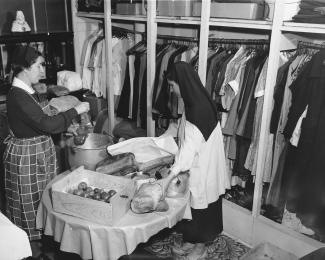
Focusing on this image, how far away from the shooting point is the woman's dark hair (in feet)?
8.46

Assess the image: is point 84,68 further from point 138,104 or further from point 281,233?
point 281,233

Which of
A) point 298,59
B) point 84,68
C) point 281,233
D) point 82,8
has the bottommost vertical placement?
point 281,233

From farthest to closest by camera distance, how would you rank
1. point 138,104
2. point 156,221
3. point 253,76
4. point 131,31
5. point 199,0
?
1. point 131,31
2. point 138,104
3. point 199,0
4. point 253,76
5. point 156,221

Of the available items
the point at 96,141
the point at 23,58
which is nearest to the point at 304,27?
the point at 96,141

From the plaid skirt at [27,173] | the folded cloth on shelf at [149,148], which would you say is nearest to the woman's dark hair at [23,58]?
the plaid skirt at [27,173]

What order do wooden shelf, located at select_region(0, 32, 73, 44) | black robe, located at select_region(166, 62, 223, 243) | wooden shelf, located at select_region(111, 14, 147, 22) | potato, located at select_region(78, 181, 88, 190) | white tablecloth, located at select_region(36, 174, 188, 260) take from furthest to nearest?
wooden shelf, located at select_region(0, 32, 73, 44)
wooden shelf, located at select_region(111, 14, 147, 22)
black robe, located at select_region(166, 62, 223, 243)
potato, located at select_region(78, 181, 88, 190)
white tablecloth, located at select_region(36, 174, 188, 260)

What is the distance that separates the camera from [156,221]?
6.93 feet

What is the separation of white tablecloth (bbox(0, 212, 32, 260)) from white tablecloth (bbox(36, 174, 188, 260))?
41cm

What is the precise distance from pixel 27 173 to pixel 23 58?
0.84m

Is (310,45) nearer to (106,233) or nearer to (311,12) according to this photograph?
(311,12)

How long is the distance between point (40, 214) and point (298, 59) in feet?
7.02

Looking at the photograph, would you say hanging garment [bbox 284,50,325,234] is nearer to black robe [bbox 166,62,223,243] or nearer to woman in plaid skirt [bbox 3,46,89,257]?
black robe [bbox 166,62,223,243]

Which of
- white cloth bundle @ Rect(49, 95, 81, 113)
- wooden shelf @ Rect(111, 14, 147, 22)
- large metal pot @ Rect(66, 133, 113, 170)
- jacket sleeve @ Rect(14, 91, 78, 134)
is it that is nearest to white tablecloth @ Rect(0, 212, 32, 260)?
large metal pot @ Rect(66, 133, 113, 170)

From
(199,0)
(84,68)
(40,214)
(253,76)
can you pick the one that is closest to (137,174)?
(40,214)
